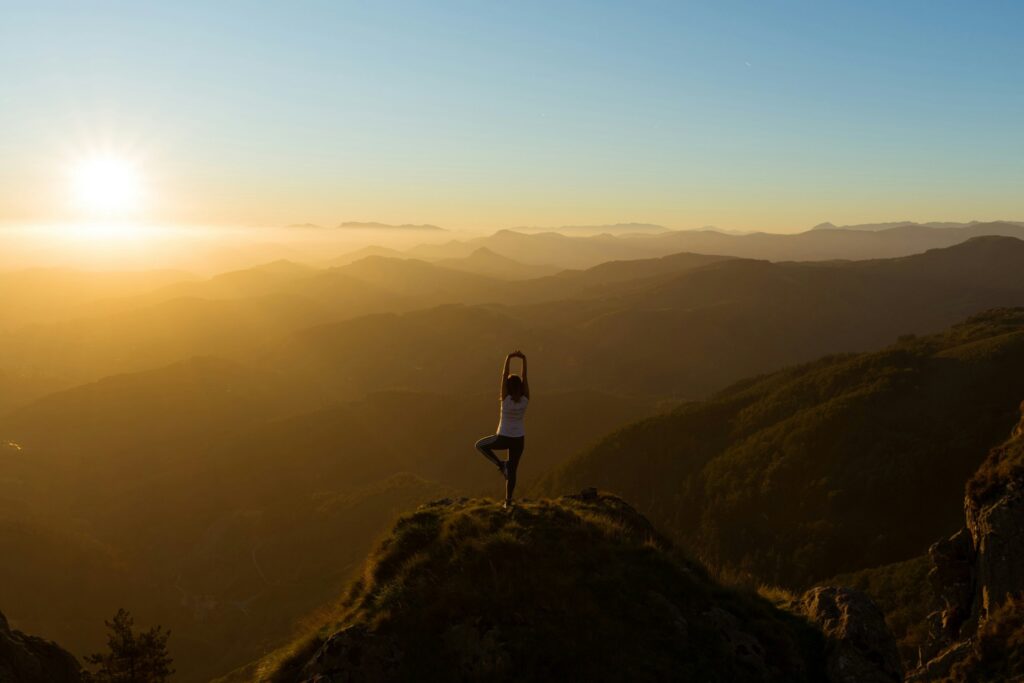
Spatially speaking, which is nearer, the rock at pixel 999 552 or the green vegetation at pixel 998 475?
the rock at pixel 999 552

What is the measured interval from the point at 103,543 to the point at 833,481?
201 m

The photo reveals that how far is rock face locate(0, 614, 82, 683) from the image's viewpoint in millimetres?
24461

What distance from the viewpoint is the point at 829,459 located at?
119062 mm

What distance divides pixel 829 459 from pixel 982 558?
106 m

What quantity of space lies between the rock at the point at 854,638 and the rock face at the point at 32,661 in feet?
92.0

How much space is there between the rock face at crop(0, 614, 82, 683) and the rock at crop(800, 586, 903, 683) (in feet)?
92.0

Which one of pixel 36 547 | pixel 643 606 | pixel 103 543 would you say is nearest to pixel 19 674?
pixel 643 606

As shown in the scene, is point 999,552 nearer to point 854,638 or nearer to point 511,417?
point 854,638

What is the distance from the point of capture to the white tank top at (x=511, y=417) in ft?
52.5

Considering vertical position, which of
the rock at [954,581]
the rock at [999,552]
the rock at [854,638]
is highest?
the rock at [854,638]

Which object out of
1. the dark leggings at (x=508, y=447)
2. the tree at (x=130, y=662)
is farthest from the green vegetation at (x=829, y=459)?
the dark leggings at (x=508, y=447)

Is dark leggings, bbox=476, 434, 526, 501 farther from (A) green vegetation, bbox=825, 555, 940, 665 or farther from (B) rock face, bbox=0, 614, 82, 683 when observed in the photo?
(A) green vegetation, bbox=825, 555, 940, 665

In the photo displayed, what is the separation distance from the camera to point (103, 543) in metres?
183

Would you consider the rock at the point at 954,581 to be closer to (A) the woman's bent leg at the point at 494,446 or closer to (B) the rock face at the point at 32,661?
(A) the woman's bent leg at the point at 494,446
